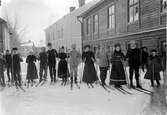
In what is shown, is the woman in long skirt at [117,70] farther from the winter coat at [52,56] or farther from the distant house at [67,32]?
the distant house at [67,32]

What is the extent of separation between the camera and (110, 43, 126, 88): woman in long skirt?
7.29m

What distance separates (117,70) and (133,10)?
6.23 m

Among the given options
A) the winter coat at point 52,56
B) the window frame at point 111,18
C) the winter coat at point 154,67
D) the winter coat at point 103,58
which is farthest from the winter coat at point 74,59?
the window frame at point 111,18

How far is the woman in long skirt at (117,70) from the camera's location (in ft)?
23.9

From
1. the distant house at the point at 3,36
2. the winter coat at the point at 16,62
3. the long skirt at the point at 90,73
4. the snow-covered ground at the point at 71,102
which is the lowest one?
the snow-covered ground at the point at 71,102

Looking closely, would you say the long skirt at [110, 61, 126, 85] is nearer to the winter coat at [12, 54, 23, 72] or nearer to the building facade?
the building facade

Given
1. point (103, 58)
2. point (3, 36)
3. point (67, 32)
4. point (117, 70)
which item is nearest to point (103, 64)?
point (103, 58)

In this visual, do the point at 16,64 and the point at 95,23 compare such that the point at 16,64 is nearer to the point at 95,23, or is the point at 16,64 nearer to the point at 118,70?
the point at 118,70

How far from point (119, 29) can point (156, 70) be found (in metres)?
7.00

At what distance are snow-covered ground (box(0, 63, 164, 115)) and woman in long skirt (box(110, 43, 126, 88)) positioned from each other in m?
0.55

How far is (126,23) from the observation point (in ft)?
42.7

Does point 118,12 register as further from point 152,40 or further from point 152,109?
point 152,109

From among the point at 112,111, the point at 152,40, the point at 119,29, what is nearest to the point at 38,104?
the point at 112,111

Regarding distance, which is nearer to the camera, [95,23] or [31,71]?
[31,71]
